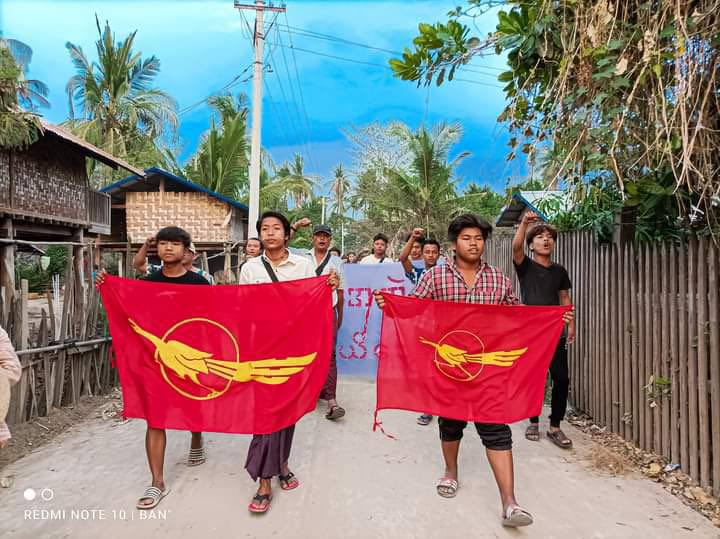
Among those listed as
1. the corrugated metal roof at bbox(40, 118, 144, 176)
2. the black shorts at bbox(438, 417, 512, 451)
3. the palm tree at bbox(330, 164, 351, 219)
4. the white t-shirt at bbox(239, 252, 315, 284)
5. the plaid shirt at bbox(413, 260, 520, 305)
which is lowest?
the black shorts at bbox(438, 417, 512, 451)

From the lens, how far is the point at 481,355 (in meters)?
3.00

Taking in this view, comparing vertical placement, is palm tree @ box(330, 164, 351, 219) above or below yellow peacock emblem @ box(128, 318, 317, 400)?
above

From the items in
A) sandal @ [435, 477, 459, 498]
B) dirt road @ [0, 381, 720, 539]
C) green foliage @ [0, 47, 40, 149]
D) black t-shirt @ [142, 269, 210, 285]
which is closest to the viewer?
dirt road @ [0, 381, 720, 539]

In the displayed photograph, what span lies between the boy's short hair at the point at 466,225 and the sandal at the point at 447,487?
1.53 meters

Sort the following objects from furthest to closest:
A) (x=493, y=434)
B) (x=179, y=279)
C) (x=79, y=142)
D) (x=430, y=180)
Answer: (x=430, y=180)
(x=79, y=142)
(x=179, y=279)
(x=493, y=434)

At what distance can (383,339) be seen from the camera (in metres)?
3.16

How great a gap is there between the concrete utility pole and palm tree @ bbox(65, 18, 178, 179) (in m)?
13.8

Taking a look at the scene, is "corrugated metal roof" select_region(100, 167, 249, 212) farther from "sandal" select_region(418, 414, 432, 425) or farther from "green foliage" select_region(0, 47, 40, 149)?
"sandal" select_region(418, 414, 432, 425)

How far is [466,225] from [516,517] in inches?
64.3

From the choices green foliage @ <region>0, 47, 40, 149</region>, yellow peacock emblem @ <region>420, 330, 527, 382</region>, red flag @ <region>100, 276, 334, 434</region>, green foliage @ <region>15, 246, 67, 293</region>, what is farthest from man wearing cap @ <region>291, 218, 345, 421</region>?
green foliage @ <region>15, 246, 67, 293</region>

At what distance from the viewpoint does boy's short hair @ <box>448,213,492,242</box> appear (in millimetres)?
2973

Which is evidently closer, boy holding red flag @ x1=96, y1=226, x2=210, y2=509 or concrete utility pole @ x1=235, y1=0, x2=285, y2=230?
boy holding red flag @ x1=96, y1=226, x2=210, y2=509

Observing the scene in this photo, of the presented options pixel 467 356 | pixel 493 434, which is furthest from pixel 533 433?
pixel 467 356

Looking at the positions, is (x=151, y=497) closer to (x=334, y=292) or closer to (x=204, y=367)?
(x=204, y=367)
